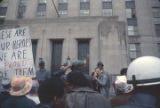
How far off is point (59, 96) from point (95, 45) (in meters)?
9.49

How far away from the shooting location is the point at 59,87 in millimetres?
2133

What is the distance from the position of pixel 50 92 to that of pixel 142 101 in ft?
4.20

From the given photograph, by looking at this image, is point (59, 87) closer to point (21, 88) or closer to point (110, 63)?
point (21, 88)

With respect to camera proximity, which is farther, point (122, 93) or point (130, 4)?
point (130, 4)

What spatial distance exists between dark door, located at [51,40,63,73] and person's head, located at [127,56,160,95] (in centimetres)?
1007

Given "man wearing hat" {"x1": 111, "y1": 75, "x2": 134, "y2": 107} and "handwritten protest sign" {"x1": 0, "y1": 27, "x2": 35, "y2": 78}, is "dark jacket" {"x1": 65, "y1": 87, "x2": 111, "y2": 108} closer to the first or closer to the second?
"man wearing hat" {"x1": 111, "y1": 75, "x2": 134, "y2": 107}

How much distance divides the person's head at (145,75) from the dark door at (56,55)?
10069 millimetres

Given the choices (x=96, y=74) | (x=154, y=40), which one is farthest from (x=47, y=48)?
(x=154, y=40)

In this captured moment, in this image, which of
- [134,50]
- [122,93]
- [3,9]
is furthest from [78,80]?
[3,9]

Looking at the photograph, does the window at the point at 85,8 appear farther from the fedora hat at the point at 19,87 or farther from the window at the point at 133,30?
the fedora hat at the point at 19,87

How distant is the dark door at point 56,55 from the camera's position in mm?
11875

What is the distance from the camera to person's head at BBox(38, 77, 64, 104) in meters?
2.08

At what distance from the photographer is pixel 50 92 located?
2.09m

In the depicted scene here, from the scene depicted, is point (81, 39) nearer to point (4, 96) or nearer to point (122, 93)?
point (4, 96)
